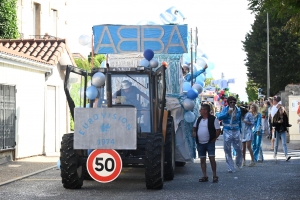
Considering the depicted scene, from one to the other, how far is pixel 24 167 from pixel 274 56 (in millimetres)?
35079

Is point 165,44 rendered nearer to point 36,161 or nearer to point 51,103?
point 36,161

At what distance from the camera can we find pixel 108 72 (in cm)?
1394

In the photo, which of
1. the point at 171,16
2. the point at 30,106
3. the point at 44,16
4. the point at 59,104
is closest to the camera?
the point at 171,16

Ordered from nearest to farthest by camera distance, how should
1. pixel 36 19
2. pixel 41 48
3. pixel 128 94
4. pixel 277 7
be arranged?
1. pixel 277 7
2. pixel 128 94
3. pixel 41 48
4. pixel 36 19

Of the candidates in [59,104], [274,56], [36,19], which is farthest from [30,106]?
[274,56]

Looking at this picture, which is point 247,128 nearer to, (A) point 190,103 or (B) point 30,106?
(A) point 190,103

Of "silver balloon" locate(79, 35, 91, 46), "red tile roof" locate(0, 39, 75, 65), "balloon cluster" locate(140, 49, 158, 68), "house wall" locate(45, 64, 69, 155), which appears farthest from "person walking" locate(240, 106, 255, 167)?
"house wall" locate(45, 64, 69, 155)

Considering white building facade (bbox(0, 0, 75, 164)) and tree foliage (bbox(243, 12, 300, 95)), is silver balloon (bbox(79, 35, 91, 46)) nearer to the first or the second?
white building facade (bbox(0, 0, 75, 164))

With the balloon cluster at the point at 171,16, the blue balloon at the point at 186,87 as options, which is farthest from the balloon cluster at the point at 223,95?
the blue balloon at the point at 186,87

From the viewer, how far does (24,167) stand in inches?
715

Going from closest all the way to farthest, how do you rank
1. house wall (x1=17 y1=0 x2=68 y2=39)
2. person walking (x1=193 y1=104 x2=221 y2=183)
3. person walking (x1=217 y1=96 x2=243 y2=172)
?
person walking (x1=193 y1=104 x2=221 y2=183) < person walking (x1=217 y1=96 x2=243 y2=172) < house wall (x1=17 y1=0 x2=68 y2=39)

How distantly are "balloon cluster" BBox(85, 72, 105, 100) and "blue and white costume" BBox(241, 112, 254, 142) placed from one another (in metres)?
5.74

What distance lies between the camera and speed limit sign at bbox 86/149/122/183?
478 inches

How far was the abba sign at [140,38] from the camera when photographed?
52.7 feet
